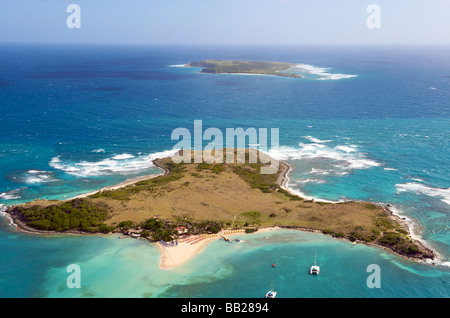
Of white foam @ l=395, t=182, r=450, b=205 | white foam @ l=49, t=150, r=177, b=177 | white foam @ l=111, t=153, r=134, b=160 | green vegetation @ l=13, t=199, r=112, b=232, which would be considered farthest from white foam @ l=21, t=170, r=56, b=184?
white foam @ l=395, t=182, r=450, b=205

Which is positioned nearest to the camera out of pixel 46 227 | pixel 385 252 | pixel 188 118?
pixel 385 252

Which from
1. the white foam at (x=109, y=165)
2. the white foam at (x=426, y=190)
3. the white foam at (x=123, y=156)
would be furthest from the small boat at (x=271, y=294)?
the white foam at (x=123, y=156)

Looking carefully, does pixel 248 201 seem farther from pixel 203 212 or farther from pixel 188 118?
pixel 188 118

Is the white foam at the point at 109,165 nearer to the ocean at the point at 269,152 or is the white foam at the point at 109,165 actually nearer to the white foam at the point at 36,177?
the ocean at the point at 269,152

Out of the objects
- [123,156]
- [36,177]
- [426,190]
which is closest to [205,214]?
[123,156]

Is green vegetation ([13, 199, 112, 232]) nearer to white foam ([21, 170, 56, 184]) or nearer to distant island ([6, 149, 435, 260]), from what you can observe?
distant island ([6, 149, 435, 260])
